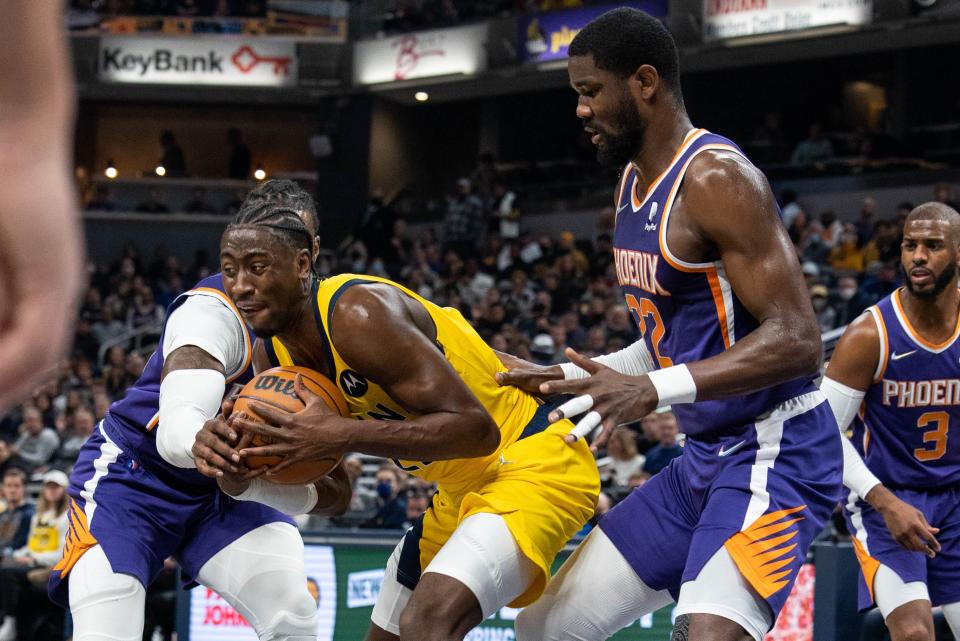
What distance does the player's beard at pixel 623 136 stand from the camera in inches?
136

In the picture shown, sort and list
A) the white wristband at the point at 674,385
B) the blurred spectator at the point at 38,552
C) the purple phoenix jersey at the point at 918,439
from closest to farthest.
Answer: the white wristband at the point at 674,385, the purple phoenix jersey at the point at 918,439, the blurred spectator at the point at 38,552

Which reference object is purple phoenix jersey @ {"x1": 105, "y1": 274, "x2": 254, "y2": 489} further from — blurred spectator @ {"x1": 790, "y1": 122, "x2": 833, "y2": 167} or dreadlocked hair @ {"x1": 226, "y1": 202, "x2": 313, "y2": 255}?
blurred spectator @ {"x1": 790, "y1": 122, "x2": 833, "y2": 167}

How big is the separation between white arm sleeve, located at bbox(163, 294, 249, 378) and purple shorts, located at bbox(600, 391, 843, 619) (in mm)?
1385

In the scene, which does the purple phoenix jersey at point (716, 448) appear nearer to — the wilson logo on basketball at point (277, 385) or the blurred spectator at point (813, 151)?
the wilson logo on basketball at point (277, 385)

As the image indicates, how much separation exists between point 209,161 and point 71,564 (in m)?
23.1

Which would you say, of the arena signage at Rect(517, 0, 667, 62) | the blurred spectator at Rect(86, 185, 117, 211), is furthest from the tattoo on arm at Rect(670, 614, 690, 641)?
the blurred spectator at Rect(86, 185, 117, 211)

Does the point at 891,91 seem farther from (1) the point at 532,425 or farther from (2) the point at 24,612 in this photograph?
(1) the point at 532,425

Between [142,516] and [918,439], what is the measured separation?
9.66 feet

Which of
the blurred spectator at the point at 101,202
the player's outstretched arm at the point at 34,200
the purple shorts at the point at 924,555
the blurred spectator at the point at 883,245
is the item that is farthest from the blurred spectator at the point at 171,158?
the player's outstretched arm at the point at 34,200

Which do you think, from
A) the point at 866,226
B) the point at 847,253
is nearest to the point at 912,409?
the point at 847,253

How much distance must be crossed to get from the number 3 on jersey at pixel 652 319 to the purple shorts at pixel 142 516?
164 cm

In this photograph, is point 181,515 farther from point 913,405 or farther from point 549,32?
point 549,32

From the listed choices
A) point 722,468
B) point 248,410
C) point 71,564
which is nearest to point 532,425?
point 722,468

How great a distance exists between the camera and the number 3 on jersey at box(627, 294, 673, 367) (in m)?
3.54
